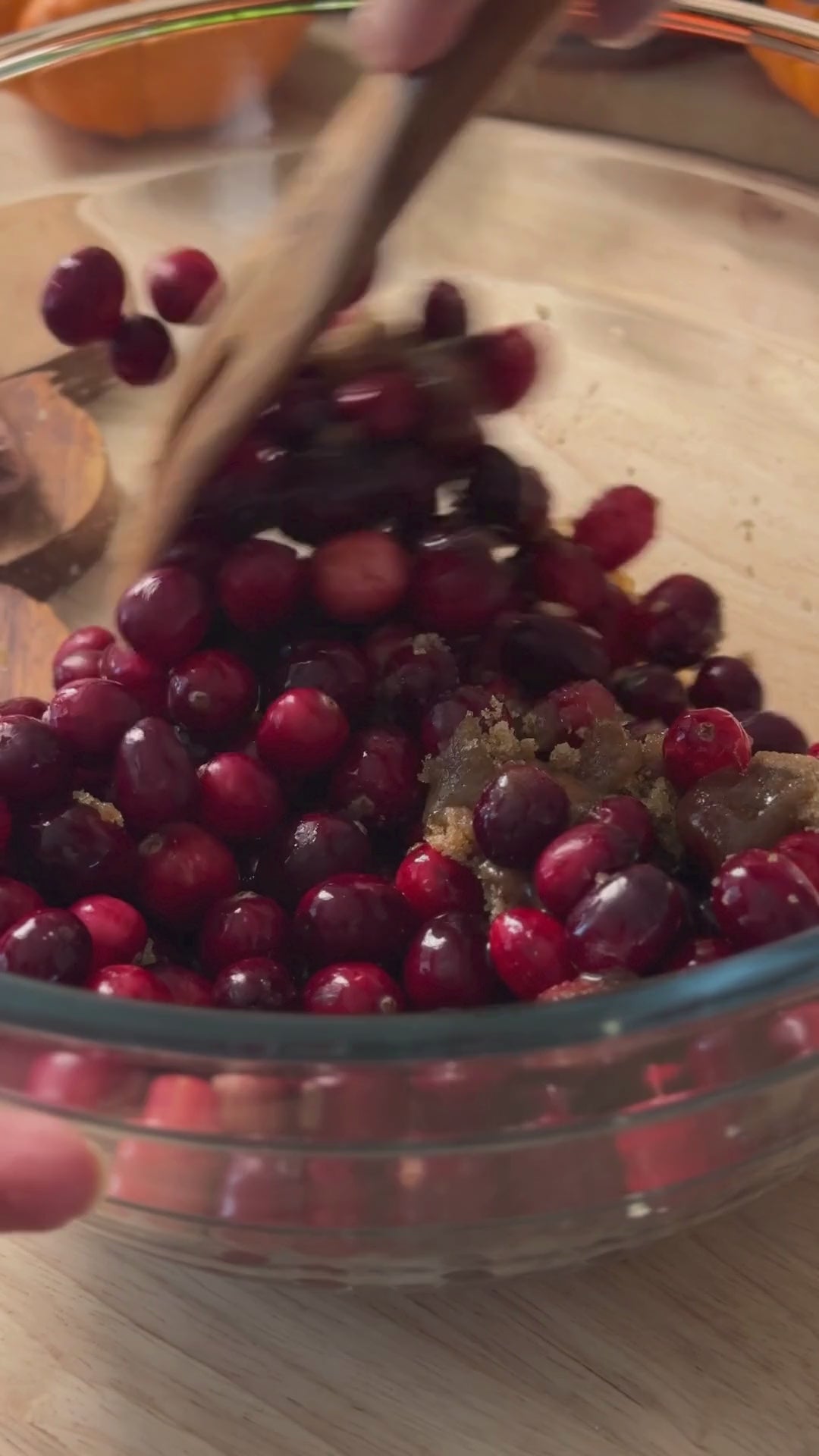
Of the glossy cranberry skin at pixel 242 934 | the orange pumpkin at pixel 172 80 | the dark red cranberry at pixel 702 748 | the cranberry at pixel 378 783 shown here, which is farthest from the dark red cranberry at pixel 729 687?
the orange pumpkin at pixel 172 80

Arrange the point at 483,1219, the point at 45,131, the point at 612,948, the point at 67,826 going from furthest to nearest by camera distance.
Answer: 1. the point at 45,131
2. the point at 67,826
3. the point at 612,948
4. the point at 483,1219

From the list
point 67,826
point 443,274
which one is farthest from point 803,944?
point 443,274

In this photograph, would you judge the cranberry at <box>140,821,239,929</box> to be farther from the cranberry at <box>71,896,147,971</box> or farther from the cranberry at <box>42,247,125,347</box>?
the cranberry at <box>42,247,125,347</box>

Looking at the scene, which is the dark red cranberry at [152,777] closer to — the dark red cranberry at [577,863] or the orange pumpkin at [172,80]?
the dark red cranberry at [577,863]

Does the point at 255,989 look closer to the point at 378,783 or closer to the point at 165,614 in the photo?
the point at 378,783

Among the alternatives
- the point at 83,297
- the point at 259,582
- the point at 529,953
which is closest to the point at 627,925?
the point at 529,953

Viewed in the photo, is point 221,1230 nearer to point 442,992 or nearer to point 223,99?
point 442,992

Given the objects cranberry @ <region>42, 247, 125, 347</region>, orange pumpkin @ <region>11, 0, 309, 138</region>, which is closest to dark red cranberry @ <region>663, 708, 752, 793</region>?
cranberry @ <region>42, 247, 125, 347</region>
